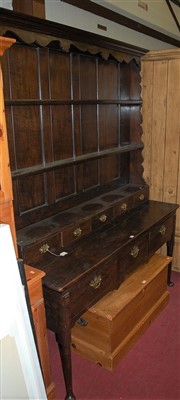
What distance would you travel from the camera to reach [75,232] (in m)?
2.05

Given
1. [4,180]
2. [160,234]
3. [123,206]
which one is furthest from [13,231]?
[160,234]

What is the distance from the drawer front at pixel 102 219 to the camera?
7.24 ft

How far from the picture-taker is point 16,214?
1936 mm

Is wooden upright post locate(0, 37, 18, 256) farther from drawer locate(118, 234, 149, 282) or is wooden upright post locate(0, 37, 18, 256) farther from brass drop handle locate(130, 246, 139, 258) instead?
brass drop handle locate(130, 246, 139, 258)

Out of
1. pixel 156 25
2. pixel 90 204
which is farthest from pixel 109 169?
pixel 156 25

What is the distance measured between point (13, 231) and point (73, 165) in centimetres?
95

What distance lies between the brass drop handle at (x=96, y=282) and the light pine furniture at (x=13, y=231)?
33cm

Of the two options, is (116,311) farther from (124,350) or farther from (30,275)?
(30,275)

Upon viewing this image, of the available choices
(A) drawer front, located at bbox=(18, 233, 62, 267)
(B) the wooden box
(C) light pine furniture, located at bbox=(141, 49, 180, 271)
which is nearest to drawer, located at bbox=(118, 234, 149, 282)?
(B) the wooden box

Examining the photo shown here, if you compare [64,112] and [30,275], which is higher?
[64,112]

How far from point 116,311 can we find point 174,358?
0.53m

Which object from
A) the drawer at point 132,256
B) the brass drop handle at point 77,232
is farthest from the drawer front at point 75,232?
the drawer at point 132,256

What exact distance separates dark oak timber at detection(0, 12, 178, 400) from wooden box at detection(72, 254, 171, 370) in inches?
4.2

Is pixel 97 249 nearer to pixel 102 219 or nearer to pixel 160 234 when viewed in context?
pixel 102 219
